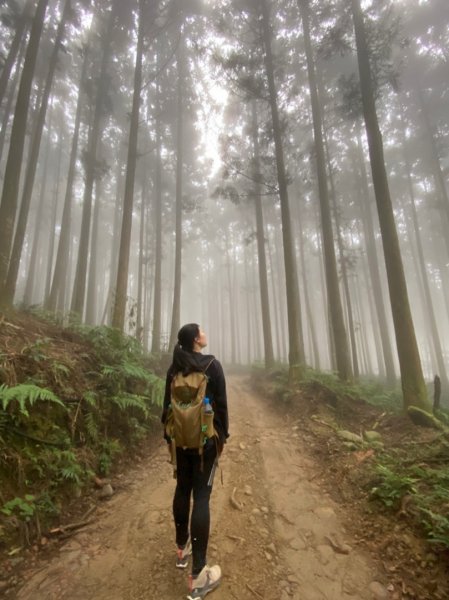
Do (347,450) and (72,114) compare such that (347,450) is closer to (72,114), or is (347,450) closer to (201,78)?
(201,78)

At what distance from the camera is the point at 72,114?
21406 mm

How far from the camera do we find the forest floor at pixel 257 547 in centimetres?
291

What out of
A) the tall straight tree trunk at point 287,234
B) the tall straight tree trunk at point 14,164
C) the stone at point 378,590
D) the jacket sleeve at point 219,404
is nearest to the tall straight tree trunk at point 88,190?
the tall straight tree trunk at point 14,164

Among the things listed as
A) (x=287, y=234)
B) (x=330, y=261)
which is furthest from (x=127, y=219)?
(x=330, y=261)

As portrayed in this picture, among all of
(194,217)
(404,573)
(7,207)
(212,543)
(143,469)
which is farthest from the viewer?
(194,217)

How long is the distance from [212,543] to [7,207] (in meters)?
8.91

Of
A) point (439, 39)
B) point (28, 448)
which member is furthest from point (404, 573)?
point (439, 39)

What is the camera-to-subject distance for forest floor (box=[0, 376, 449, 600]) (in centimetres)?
291

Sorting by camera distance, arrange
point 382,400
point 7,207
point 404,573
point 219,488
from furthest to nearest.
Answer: point 382,400 < point 7,207 < point 219,488 < point 404,573

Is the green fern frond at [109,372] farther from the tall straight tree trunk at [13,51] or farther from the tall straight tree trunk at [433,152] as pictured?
the tall straight tree trunk at [433,152]

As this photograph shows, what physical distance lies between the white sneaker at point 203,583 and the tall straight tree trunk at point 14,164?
742 centimetres

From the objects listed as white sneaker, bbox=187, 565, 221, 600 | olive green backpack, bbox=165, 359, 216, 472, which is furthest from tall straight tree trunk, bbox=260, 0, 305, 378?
olive green backpack, bbox=165, 359, 216, 472

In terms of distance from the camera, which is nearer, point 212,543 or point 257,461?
point 212,543

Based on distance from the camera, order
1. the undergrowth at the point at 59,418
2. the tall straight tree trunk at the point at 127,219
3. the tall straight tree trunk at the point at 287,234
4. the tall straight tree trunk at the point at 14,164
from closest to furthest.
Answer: the undergrowth at the point at 59,418 → the tall straight tree trunk at the point at 14,164 → the tall straight tree trunk at the point at 127,219 → the tall straight tree trunk at the point at 287,234
